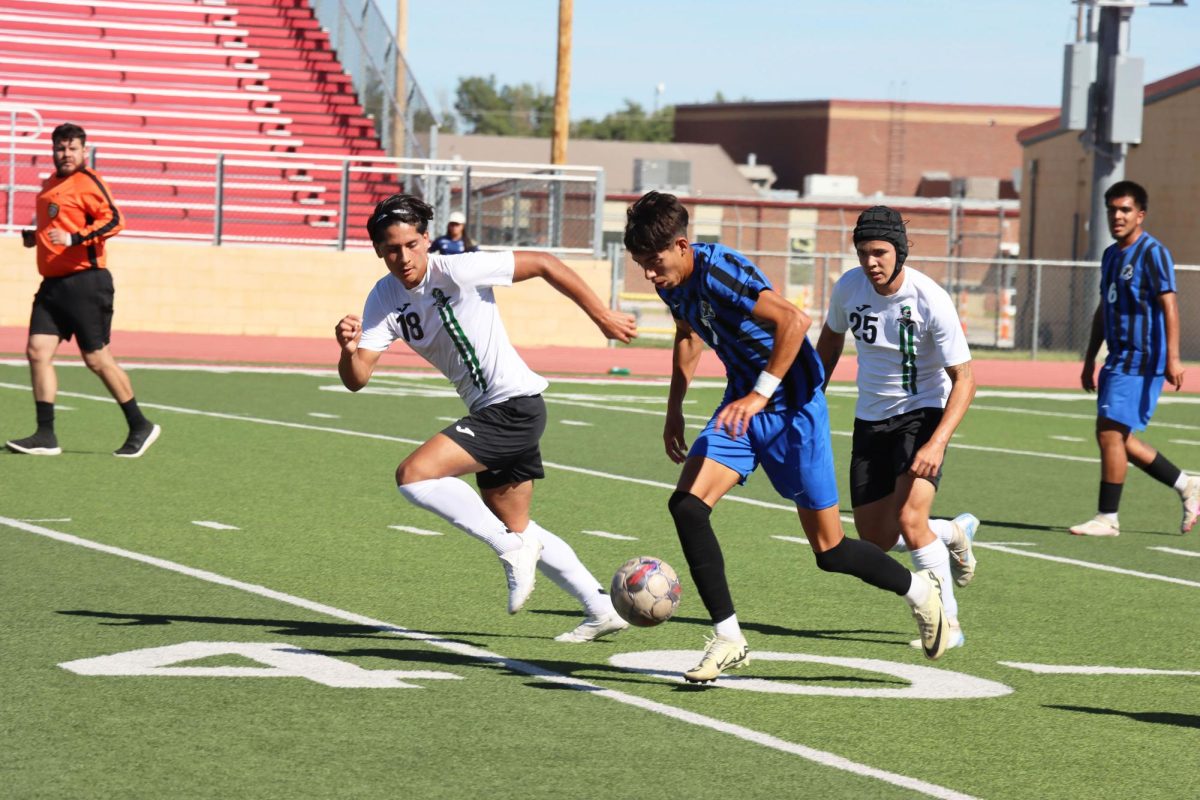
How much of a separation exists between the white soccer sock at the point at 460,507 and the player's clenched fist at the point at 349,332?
0.58m

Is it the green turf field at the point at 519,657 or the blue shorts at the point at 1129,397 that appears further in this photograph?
the blue shorts at the point at 1129,397

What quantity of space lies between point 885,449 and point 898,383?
0.29 metres

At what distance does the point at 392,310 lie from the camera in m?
7.62

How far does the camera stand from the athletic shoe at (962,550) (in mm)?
8570

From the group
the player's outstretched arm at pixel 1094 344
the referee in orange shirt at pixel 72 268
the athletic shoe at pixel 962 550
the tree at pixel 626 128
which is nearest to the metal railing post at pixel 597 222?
the referee in orange shirt at pixel 72 268

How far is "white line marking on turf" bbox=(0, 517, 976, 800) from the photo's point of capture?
5.74m

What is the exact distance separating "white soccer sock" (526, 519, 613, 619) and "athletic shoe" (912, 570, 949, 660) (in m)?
1.23

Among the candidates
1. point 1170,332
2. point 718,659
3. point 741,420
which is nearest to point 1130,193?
point 1170,332

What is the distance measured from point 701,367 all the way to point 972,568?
18463mm

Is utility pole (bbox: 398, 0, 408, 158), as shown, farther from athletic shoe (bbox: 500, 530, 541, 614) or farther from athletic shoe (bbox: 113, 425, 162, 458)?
athletic shoe (bbox: 500, 530, 541, 614)

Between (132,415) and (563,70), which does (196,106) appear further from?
(132,415)

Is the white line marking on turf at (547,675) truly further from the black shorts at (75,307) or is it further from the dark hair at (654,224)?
the black shorts at (75,307)

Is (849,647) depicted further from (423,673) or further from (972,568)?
(423,673)

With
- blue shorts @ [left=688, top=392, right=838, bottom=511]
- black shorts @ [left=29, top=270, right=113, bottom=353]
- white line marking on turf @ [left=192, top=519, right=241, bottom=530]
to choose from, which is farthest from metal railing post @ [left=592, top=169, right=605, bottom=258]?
blue shorts @ [left=688, top=392, right=838, bottom=511]
